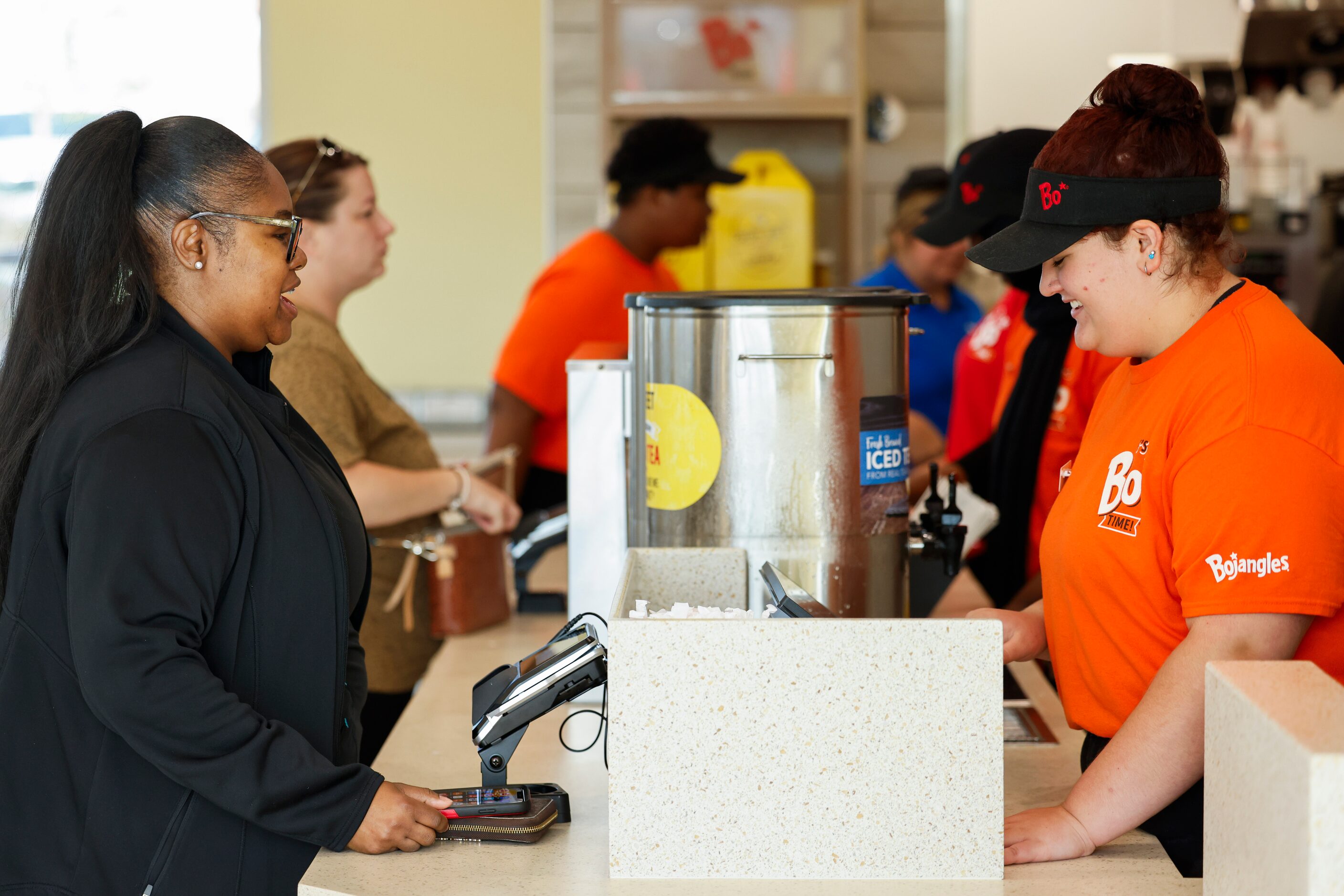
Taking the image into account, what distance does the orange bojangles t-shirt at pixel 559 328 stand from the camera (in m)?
2.95

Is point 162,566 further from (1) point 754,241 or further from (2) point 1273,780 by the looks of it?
(1) point 754,241

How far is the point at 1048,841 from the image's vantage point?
1.20 metres

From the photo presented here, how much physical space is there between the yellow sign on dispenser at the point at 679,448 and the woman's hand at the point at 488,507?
24.0 inches

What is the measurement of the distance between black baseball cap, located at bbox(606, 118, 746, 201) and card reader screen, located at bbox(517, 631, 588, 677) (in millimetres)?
2036

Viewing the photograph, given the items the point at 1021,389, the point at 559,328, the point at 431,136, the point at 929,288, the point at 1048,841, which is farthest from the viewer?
the point at 431,136

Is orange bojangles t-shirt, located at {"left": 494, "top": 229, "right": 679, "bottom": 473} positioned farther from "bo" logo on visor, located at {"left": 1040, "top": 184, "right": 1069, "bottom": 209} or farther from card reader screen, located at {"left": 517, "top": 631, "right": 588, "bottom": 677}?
"bo" logo on visor, located at {"left": 1040, "top": 184, "right": 1069, "bottom": 209}

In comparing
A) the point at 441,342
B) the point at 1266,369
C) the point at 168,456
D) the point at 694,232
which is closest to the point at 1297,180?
the point at 694,232

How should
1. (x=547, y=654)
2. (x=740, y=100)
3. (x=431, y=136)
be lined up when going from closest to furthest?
(x=547, y=654) < (x=740, y=100) < (x=431, y=136)

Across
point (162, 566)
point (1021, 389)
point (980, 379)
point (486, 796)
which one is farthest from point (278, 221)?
point (980, 379)

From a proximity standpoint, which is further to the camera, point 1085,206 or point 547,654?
point 547,654

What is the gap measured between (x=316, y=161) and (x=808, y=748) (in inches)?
54.8

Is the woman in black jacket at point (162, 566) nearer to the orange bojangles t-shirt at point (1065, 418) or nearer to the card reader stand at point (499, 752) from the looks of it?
the card reader stand at point (499, 752)

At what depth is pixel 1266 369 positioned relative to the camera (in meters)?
1.14

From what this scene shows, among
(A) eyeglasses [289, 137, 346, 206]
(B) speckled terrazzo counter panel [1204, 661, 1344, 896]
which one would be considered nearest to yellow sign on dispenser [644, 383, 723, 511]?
(B) speckled terrazzo counter panel [1204, 661, 1344, 896]
